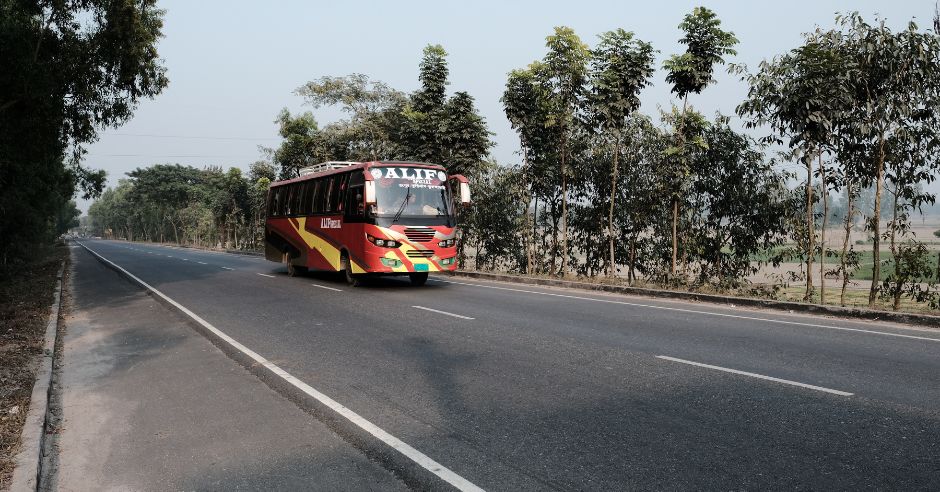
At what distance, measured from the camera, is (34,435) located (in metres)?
5.26

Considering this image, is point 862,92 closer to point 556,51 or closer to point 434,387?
point 556,51

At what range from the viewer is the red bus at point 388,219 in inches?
635

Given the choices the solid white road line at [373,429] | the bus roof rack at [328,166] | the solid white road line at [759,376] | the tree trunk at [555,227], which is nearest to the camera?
the solid white road line at [373,429]

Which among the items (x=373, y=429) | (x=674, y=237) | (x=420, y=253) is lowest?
(x=373, y=429)

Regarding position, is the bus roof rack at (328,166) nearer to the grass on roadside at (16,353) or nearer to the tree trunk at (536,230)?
the tree trunk at (536,230)

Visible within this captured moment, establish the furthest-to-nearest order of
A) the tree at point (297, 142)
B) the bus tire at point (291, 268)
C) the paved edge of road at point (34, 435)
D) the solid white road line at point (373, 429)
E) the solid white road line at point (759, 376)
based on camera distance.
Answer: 1. the tree at point (297, 142)
2. the bus tire at point (291, 268)
3. the solid white road line at point (759, 376)
4. the paved edge of road at point (34, 435)
5. the solid white road line at point (373, 429)

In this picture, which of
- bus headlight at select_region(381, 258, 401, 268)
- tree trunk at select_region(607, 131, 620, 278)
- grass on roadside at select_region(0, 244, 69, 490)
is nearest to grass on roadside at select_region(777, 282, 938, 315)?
tree trunk at select_region(607, 131, 620, 278)

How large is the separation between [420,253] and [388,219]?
3.93ft

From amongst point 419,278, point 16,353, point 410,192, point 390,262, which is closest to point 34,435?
point 16,353

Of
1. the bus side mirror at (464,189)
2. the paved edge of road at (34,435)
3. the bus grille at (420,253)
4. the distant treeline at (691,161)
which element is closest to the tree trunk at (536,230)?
the distant treeline at (691,161)

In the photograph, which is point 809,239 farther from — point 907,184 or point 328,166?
point 328,166

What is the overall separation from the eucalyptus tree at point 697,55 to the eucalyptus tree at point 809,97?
230 centimetres

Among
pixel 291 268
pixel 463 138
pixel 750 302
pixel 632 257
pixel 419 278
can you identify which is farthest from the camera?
pixel 463 138

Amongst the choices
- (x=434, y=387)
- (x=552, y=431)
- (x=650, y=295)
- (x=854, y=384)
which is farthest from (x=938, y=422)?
(x=650, y=295)
